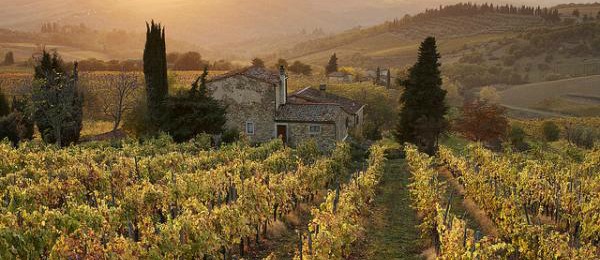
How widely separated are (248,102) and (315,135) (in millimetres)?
5751

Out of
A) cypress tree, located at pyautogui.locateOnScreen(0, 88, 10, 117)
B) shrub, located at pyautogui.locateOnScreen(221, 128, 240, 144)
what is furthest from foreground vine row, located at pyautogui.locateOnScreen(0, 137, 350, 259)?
cypress tree, located at pyautogui.locateOnScreen(0, 88, 10, 117)

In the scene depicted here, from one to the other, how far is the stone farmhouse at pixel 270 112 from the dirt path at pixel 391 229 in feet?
39.5

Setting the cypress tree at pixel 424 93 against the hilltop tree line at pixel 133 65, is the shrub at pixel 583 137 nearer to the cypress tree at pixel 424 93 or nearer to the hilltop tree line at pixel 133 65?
the cypress tree at pixel 424 93

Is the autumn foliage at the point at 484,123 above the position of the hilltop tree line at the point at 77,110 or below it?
below

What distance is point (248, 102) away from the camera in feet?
124

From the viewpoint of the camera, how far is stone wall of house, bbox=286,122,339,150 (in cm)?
3628

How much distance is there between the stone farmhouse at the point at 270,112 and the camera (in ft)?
120

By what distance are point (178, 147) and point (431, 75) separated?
21394mm

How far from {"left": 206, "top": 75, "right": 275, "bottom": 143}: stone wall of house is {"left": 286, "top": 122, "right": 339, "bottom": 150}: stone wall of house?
5.09 feet

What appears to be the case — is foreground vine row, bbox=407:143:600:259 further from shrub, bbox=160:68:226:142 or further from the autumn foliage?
shrub, bbox=160:68:226:142

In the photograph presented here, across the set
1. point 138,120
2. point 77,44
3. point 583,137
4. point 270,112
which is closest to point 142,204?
point 270,112

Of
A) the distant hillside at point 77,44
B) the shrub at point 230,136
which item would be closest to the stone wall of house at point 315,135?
the shrub at point 230,136

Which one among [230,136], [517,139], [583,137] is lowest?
[583,137]

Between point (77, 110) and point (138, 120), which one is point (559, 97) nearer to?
point (138, 120)
